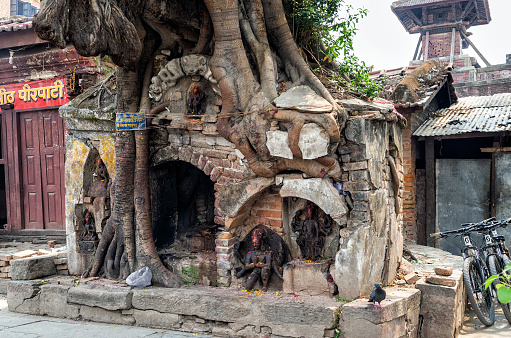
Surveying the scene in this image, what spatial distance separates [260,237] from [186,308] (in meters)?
1.33

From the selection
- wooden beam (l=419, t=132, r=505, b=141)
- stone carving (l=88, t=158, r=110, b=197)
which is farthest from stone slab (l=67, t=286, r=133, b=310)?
wooden beam (l=419, t=132, r=505, b=141)

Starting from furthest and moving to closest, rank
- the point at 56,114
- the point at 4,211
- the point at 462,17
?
the point at 462,17
the point at 4,211
the point at 56,114

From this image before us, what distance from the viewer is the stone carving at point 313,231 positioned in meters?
6.14

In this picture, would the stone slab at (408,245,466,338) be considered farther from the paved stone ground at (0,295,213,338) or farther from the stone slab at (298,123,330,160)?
the paved stone ground at (0,295,213,338)

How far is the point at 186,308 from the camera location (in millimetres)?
6141

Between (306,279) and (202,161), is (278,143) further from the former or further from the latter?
(306,279)

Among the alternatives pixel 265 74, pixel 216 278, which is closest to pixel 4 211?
pixel 216 278

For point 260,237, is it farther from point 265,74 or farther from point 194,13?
point 194,13

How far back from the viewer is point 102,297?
21.3 feet

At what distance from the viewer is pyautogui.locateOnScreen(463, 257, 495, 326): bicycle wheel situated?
6.56m

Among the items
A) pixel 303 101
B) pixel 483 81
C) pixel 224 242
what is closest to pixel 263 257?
pixel 224 242

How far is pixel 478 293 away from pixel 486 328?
54cm

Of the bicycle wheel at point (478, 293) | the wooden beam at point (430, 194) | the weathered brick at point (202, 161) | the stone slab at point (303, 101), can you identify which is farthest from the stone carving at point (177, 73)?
the wooden beam at point (430, 194)

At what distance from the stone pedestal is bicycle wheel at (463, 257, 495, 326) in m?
2.12
